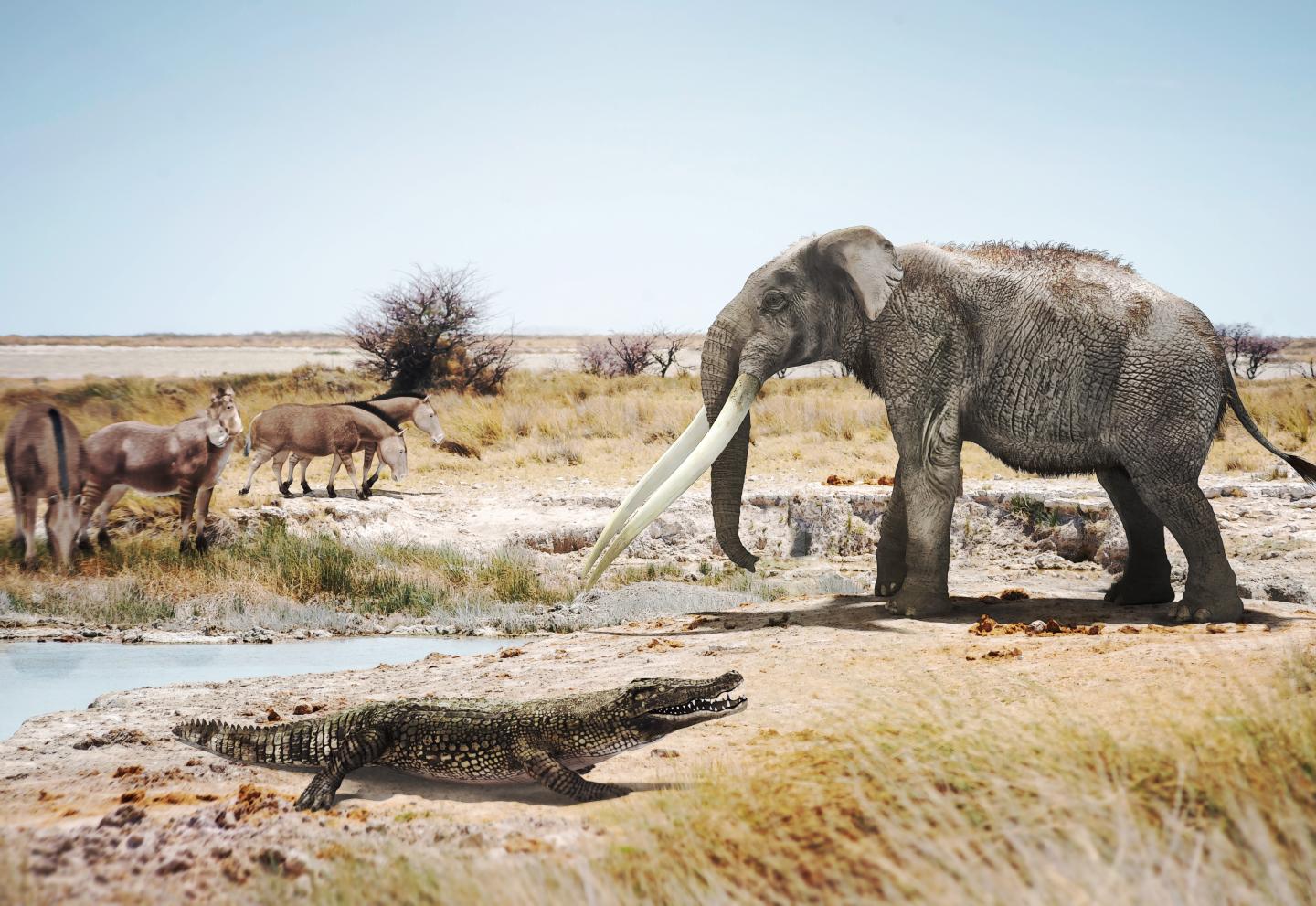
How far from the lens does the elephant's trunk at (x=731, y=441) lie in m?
8.27

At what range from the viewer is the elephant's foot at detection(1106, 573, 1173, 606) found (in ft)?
28.0

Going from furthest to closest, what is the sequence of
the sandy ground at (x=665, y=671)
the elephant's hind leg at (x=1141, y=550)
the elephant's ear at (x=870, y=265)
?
the elephant's hind leg at (x=1141, y=550) < the elephant's ear at (x=870, y=265) < the sandy ground at (x=665, y=671)

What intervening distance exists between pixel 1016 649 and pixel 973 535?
5.60 meters

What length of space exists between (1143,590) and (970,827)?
19.2 ft

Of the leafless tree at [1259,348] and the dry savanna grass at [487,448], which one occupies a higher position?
the leafless tree at [1259,348]

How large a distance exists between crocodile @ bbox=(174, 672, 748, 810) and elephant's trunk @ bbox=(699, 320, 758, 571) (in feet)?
10.7

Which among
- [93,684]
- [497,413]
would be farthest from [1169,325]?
[497,413]

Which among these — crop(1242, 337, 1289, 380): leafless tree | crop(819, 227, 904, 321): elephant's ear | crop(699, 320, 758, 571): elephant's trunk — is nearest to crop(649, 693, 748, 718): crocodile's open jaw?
crop(699, 320, 758, 571): elephant's trunk

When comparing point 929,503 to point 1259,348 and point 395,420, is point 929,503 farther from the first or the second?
point 1259,348

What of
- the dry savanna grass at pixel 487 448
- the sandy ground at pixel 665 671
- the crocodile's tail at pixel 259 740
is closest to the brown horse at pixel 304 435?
the dry savanna grass at pixel 487 448

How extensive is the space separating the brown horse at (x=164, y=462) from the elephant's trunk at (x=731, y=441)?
5370 mm

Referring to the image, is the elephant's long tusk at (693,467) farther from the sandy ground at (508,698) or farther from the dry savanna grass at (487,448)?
the dry savanna grass at (487,448)

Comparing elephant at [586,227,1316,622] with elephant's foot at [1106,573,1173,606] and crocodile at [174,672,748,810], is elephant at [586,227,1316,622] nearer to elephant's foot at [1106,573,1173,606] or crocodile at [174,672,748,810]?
elephant's foot at [1106,573,1173,606]

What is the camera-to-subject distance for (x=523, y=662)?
303 inches
